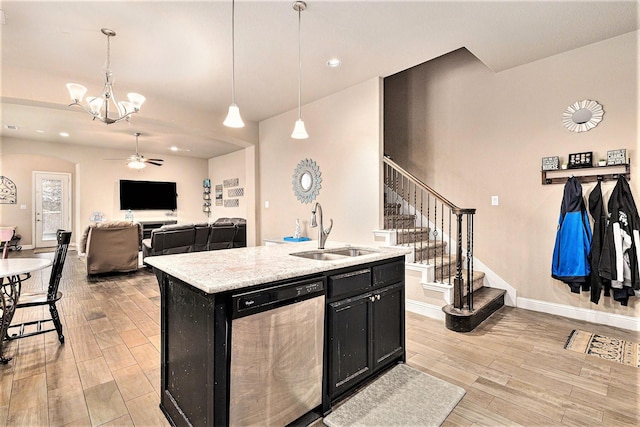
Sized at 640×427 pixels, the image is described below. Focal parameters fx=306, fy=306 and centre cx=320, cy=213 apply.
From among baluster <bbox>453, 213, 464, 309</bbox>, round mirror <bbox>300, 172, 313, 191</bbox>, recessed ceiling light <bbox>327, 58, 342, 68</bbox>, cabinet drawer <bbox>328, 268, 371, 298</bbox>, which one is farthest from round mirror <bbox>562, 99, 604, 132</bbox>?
round mirror <bbox>300, 172, 313, 191</bbox>

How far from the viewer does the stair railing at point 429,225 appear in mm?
3256

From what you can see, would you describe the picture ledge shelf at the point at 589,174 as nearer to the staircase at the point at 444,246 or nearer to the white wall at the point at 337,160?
the staircase at the point at 444,246

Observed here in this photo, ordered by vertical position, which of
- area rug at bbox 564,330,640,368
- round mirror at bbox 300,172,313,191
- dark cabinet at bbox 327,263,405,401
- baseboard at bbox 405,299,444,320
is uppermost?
round mirror at bbox 300,172,313,191

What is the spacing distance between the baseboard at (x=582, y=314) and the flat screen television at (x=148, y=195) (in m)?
9.23

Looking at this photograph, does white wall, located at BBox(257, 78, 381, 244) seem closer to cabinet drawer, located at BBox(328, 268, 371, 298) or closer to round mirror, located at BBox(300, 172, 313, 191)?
round mirror, located at BBox(300, 172, 313, 191)

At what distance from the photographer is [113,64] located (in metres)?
3.55

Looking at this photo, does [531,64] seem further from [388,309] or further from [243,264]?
[243,264]

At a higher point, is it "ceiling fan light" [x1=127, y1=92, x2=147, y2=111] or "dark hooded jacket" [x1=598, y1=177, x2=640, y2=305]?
"ceiling fan light" [x1=127, y1=92, x2=147, y2=111]

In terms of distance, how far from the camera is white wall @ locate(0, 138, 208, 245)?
25.2ft

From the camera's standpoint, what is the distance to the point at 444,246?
4.27 meters

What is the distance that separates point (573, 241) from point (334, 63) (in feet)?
10.5

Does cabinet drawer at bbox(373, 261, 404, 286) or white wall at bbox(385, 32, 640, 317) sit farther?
white wall at bbox(385, 32, 640, 317)

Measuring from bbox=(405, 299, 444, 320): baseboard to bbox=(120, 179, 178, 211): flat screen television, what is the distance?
27.1ft

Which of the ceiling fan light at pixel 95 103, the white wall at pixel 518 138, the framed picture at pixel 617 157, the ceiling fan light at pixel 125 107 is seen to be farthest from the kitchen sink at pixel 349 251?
the ceiling fan light at pixel 95 103
